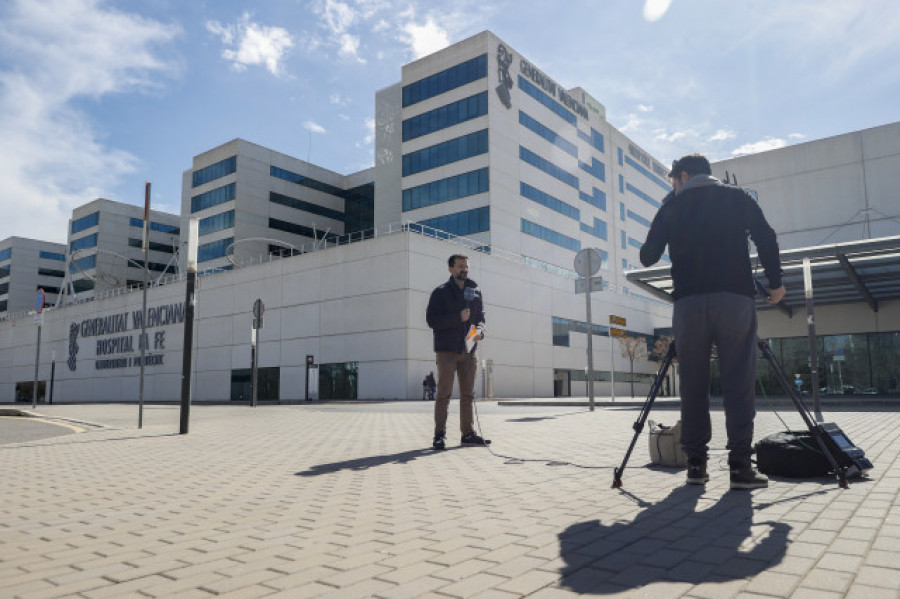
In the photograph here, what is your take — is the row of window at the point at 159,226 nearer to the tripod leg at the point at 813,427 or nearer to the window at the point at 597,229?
the window at the point at 597,229

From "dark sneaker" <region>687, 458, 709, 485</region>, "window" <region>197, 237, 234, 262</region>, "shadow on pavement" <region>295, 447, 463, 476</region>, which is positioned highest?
"window" <region>197, 237, 234, 262</region>

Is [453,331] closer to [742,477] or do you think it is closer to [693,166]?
[693,166]

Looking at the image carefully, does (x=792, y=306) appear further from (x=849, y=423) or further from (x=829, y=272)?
(x=849, y=423)

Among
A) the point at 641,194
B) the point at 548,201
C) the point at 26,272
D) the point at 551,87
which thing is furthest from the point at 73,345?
the point at 641,194

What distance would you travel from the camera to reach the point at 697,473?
436 centimetres

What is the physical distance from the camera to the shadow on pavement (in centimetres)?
541

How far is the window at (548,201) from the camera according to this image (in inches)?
1773

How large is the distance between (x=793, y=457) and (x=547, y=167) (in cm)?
4509

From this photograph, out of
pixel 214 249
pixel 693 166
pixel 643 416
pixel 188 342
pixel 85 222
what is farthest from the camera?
pixel 85 222

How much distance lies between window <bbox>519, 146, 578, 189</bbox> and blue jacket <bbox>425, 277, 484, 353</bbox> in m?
39.3

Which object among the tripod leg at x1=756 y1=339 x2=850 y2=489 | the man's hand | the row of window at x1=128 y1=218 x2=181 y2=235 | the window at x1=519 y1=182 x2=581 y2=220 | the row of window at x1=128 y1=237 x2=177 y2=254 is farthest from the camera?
the row of window at x1=128 y1=218 x2=181 y2=235

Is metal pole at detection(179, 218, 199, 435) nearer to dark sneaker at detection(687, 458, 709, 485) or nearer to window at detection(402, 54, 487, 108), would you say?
dark sneaker at detection(687, 458, 709, 485)

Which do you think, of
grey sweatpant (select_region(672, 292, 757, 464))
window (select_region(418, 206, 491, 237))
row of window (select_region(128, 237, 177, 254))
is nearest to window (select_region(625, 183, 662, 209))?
window (select_region(418, 206, 491, 237))

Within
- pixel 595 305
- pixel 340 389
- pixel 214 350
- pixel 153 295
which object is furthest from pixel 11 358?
pixel 595 305
